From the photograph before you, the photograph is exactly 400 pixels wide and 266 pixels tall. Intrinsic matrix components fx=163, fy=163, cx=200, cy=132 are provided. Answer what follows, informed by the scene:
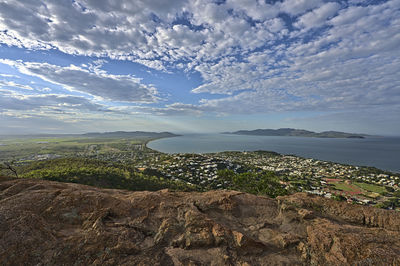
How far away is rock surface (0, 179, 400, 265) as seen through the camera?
18.7ft

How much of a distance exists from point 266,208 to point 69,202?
11.0 m

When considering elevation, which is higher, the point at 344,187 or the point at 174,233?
the point at 174,233

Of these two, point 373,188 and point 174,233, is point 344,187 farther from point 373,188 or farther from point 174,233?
point 174,233

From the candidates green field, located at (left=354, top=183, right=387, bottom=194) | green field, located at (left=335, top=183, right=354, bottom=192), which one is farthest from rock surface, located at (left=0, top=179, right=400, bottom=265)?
green field, located at (left=354, top=183, right=387, bottom=194)

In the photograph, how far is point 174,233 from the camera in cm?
723

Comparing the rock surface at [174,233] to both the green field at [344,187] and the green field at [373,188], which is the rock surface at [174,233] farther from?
the green field at [373,188]

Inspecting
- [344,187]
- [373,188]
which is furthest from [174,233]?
[373,188]

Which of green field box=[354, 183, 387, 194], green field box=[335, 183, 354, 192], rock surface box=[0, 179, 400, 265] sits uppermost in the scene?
rock surface box=[0, 179, 400, 265]

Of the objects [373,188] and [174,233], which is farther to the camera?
[373,188]

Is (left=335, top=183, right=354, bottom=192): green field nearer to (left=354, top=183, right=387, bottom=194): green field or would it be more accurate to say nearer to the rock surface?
(left=354, top=183, right=387, bottom=194): green field

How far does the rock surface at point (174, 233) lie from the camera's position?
571 cm

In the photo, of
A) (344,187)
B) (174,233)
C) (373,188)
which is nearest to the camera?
(174,233)

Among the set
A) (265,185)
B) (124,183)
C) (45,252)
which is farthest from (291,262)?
(124,183)

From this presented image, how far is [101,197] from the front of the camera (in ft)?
30.1
